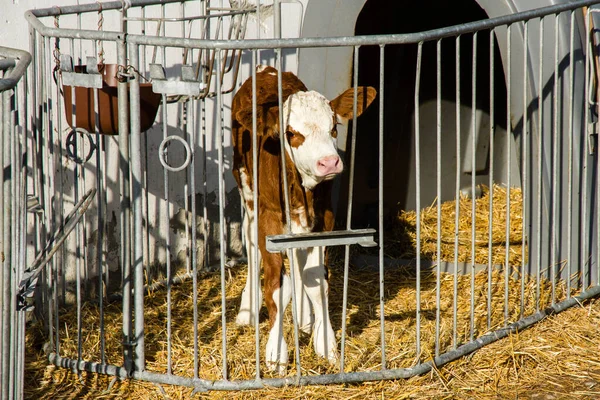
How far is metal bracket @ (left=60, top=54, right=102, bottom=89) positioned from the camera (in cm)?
414

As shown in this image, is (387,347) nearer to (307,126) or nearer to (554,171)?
(307,126)

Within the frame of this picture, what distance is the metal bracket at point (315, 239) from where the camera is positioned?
3998 mm

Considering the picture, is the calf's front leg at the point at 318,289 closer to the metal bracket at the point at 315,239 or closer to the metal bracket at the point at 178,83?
the metal bracket at the point at 315,239

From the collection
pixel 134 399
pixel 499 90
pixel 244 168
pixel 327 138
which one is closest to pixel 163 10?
pixel 244 168

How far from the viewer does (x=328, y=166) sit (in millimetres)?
4320

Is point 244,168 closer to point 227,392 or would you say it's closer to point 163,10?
point 163,10

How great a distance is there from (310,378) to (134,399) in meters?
0.90

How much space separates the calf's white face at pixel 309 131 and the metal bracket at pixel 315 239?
42 centimetres

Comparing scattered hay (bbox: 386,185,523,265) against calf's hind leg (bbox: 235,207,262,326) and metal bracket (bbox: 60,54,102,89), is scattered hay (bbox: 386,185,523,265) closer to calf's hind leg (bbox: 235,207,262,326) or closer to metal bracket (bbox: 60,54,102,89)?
calf's hind leg (bbox: 235,207,262,326)

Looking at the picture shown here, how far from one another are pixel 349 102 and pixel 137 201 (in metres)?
1.33

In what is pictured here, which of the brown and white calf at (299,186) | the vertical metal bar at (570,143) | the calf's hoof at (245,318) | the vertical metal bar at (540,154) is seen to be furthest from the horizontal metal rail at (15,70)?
the vertical metal bar at (570,143)

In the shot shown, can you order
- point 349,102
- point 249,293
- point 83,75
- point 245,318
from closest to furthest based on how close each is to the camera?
point 83,75
point 349,102
point 245,318
point 249,293

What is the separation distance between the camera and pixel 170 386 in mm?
4324

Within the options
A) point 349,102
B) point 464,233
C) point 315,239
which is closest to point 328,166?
point 315,239
